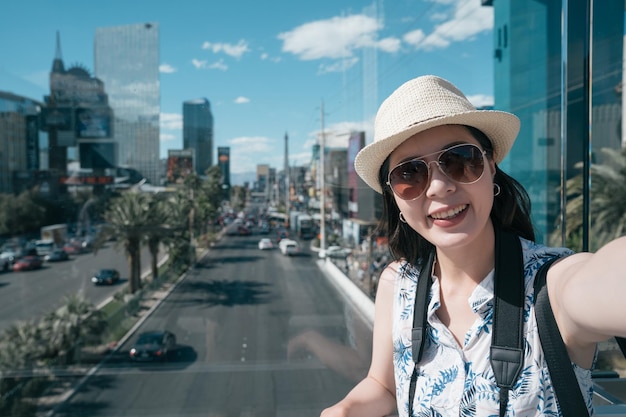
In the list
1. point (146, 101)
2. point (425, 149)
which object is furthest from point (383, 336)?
point (146, 101)

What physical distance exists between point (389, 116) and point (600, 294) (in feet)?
1.65

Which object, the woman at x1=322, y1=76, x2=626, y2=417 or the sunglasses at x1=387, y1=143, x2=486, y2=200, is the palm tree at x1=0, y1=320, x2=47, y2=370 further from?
the sunglasses at x1=387, y1=143, x2=486, y2=200

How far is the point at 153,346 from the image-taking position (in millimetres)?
3334

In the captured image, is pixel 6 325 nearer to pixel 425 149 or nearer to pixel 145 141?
pixel 145 141

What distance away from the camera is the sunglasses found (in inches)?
36.1

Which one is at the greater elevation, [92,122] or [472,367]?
[92,122]

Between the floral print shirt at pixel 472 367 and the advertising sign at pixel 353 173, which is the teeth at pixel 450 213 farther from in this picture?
the advertising sign at pixel 353 173

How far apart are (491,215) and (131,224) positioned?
3.43 metres

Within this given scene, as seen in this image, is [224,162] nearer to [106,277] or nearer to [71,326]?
[106,277]

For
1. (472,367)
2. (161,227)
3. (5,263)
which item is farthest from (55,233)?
(472,367)

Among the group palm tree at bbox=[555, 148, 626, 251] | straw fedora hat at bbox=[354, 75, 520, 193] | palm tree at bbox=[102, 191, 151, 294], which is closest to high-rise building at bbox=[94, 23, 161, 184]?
palm tree at bbox=[102, 191, 151, 294]

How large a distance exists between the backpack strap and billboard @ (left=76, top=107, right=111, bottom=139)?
10.6ft

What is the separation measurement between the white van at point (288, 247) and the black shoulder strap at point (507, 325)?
9.23ft

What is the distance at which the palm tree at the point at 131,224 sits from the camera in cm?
382
